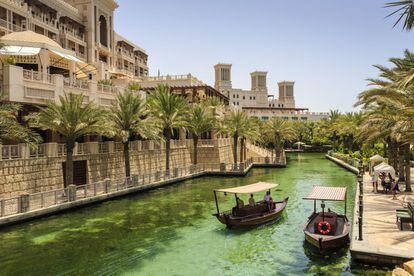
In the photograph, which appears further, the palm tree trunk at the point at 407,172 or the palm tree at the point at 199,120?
the palm tree at the point at 199,120

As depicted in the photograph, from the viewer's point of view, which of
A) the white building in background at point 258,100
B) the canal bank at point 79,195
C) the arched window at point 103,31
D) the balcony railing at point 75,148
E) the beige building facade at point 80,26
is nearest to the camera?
the canal bank at point 79,195

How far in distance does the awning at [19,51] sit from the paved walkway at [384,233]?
88.5ft

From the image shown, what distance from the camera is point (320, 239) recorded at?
51.5ft

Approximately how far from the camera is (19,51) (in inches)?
1138

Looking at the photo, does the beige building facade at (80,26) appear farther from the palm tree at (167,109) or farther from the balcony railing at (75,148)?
the balcony railing at (75,148)

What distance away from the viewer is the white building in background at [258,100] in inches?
5451

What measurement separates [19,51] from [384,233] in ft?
93.5

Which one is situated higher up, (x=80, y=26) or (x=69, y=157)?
(x=80, y=26)

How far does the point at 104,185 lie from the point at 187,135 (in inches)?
1166

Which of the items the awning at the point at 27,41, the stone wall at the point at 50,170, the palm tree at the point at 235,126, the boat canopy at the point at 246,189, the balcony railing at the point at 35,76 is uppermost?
the awning at the point at 27,41

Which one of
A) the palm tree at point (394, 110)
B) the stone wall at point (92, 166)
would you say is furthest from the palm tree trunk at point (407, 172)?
the stone wall at point (92, 166)

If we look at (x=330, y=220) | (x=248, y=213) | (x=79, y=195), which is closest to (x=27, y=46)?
(x=79, y=195)

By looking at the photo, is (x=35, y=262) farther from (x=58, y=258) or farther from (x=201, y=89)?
(x=201, y=89)

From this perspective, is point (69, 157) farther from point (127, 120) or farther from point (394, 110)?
point (394, 110)
